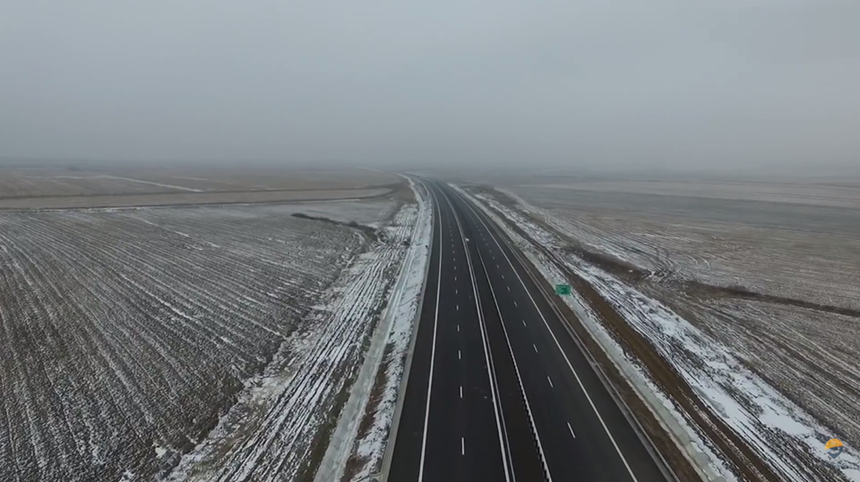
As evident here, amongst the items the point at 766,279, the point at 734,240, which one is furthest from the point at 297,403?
the point at 734,240

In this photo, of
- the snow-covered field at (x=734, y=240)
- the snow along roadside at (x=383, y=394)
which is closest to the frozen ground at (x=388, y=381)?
the snow along roadside at (x=383, y=394)

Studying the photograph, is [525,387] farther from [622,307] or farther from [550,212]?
[550,212]

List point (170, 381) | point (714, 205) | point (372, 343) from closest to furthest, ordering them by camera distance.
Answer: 1. point (170, 381)
2. point (372, 343)
3. point (714, 205)

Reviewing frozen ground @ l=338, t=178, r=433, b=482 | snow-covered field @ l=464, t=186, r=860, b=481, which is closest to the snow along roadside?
frozen ground @ l=338, t=178, r=433, b=482

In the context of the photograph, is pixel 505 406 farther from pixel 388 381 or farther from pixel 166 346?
pixel 166 346

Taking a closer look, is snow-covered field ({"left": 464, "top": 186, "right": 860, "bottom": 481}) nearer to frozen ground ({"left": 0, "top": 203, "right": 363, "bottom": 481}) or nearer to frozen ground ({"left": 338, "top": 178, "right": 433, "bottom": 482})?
frozen ground ({"left": 338, "top": 178, "right": 433, "bottom": 482})

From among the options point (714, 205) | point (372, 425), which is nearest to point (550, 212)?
point (714, 205)
